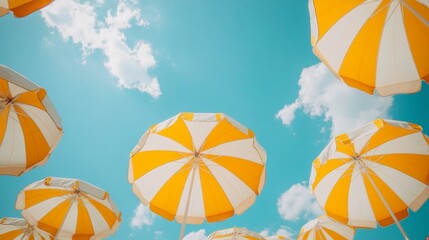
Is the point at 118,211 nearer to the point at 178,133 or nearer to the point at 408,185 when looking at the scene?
the point at 178,133

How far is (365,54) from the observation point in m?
4.58

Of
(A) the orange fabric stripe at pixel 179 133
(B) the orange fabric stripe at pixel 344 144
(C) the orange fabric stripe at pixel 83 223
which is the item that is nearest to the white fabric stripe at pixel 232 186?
(A) the orange fabric stripe at pixel 179 133

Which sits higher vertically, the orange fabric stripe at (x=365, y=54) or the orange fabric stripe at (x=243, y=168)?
the orange fabric stripe at (x=365, y=54)

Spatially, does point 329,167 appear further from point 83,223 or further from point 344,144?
point 83,223

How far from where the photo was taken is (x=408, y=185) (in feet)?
21.3

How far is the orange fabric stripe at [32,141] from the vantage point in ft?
16.5

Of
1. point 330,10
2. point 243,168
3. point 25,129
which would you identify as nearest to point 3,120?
point 25,129

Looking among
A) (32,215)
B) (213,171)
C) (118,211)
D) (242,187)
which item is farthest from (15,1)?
(32,215)

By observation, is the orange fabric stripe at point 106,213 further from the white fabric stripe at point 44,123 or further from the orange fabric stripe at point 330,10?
the orange fabric stripe at point 330,10

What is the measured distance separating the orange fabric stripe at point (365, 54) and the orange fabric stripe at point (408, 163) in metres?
2.71

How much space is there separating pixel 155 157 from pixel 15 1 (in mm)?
3718

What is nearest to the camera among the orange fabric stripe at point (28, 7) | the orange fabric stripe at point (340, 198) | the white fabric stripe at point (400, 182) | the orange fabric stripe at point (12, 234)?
the orange fabric stripe at point (28, 7)

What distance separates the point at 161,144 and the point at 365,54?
449cm

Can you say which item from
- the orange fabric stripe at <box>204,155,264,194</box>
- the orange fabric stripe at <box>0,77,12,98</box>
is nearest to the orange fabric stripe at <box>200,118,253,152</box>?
the orange fabric stripe at <box>204,155,264,194</box>
